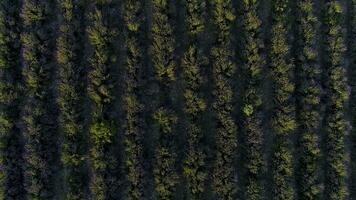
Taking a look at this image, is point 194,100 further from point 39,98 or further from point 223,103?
point 39,98

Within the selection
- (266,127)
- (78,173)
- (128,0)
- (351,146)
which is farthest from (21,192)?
(351,146)

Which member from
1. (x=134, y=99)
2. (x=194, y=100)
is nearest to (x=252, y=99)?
(x=194, y=100)

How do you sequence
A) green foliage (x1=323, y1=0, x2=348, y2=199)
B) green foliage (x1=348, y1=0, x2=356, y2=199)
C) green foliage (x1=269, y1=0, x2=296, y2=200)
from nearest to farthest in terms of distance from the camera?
1. green foliage (x1=269, y1=0, x2=296, y2=200)
2. green foliage (x1=323, y1=0, x2=348, y2=199)
3. green foliage (x1=348, y1=0, x2=356, y2=199)

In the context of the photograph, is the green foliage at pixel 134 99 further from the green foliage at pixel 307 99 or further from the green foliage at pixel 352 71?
the green foliage at pixel 352 71

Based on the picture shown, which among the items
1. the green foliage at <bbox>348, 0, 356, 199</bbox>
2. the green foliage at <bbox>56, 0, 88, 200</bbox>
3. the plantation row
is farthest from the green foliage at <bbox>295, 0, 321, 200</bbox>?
the green foliage at <bbox>56, 0, 88, 200</bbox>

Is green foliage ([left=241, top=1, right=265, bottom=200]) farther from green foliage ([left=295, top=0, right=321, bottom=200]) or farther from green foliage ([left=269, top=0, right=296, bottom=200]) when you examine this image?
green foliage ([left=295, top=0, right=321, bottom=200])

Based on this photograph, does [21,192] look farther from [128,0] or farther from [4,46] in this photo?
[128,0]

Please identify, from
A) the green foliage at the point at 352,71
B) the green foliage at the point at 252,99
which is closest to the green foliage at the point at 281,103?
the green foliage at the point at 252,99
